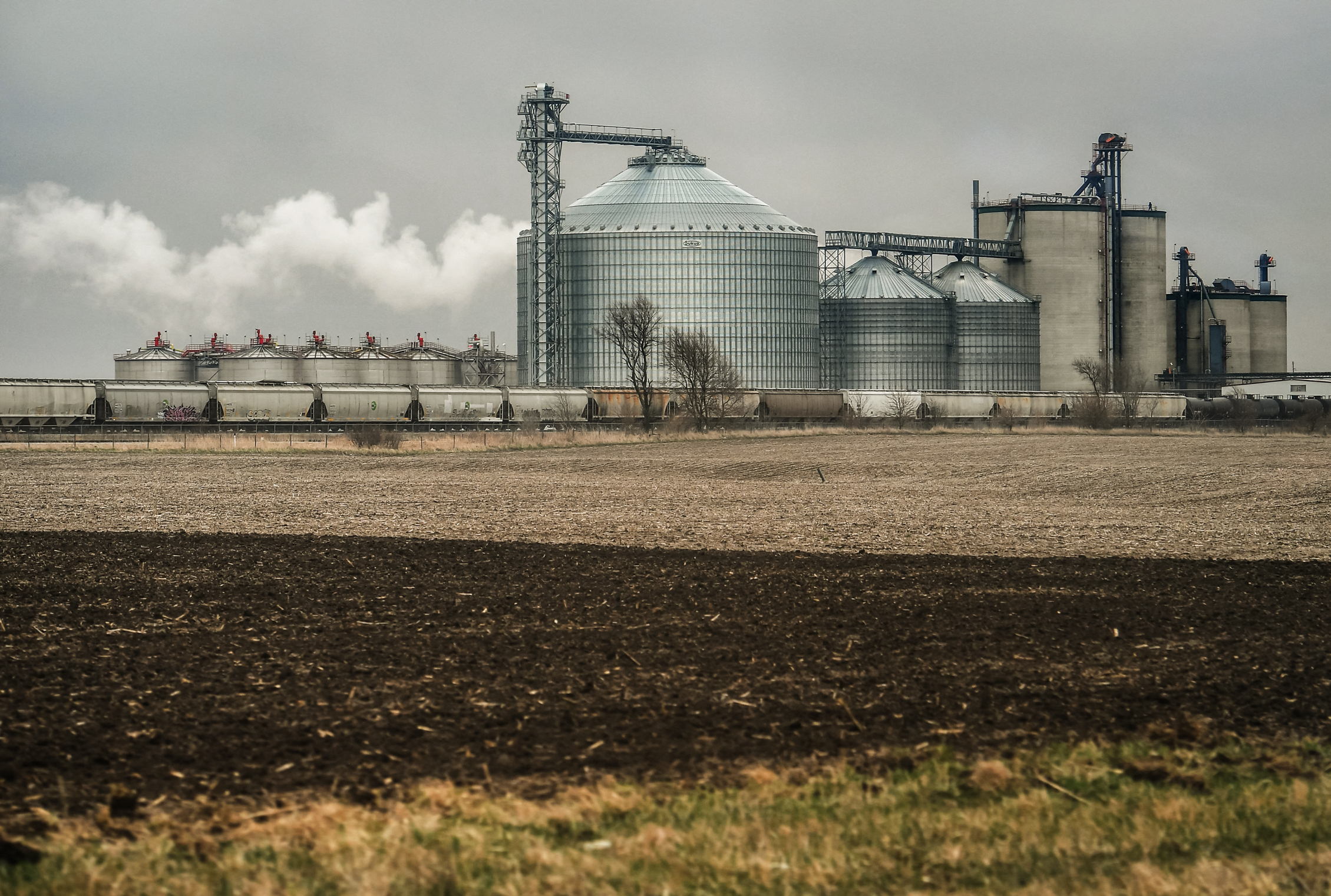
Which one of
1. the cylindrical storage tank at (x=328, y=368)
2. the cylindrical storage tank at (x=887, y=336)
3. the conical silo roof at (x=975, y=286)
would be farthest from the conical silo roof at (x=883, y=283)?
the cylindrical storage tank at (x=328, y=368)

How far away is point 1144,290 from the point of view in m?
131

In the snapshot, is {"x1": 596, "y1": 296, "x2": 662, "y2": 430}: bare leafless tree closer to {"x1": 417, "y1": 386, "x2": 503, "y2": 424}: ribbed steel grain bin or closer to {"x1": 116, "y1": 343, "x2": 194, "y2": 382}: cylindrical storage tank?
{"x1": 417, "y1": 386, "x2": 503, "y2": 424}: ribbed steel grain bin

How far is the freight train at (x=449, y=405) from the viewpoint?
69.6 m

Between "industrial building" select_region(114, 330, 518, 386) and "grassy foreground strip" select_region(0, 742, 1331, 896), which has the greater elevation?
"industrial building" select_region(114, 330, 518, 386)

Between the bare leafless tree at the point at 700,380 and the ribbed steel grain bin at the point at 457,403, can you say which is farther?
the ribbed steel grain bin at the point at 457,403

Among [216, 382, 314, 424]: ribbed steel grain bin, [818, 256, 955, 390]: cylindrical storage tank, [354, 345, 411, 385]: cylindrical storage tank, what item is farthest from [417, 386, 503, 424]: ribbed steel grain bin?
[818, 256, 955, 390]: cylindrical storage tank

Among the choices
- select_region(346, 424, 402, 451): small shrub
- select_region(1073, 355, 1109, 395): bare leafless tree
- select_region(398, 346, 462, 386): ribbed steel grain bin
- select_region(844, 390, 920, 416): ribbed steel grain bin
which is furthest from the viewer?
select_region(398, 346, 462, 386): ribbed steel grain bin

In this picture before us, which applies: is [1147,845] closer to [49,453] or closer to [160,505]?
[160,505]

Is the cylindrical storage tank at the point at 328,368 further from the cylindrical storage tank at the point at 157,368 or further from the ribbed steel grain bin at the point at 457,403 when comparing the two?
the ribbed steel grain bin at the point at 457,403

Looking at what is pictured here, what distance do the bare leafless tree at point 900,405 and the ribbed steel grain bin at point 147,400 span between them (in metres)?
47.2

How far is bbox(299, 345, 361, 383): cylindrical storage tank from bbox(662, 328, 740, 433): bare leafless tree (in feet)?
120

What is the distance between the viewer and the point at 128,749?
303 inches

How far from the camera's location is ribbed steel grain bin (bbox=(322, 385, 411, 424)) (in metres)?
75.9

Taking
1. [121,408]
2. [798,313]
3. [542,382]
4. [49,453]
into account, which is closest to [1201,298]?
[798,313]
